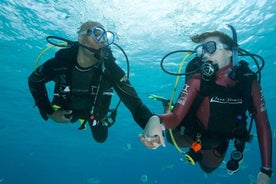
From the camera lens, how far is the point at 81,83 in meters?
6.01

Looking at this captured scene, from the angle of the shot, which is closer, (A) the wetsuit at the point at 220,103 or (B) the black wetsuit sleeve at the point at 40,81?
(A) the wetsuit at the point at 220,103

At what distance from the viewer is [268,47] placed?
19734 mm

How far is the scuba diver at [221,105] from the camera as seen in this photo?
15.9 ft

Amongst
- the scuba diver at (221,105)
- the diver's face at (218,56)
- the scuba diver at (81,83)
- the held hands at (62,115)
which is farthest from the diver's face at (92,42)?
the diver's face at (218,56)

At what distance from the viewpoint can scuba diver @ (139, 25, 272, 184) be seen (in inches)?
191

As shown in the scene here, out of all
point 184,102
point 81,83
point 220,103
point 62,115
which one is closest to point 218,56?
point 220,103

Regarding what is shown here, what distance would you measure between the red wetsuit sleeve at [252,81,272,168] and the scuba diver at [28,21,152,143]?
2371 millimetres

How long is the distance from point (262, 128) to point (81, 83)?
3.76m

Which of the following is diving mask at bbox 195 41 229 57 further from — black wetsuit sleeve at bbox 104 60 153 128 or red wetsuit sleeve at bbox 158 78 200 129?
black wetsuit sleeve at bbox 104 60 153 128

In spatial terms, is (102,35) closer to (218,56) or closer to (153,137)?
(218,56)

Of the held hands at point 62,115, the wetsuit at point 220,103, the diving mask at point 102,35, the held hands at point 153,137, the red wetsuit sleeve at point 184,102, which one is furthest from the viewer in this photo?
the held hands at point 62,115

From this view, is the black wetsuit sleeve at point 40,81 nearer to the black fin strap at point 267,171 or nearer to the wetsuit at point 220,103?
the wetsuit at point 220,103

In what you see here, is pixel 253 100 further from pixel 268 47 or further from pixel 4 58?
pixel 4 58

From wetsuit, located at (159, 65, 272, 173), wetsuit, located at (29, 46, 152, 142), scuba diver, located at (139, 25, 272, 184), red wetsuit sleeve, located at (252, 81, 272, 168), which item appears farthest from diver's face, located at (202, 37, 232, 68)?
wetsuit, located at (29, 46, 152, 142)
